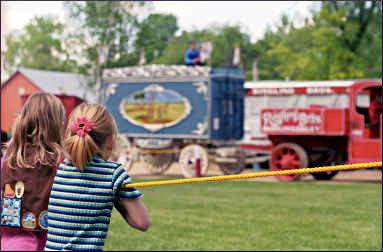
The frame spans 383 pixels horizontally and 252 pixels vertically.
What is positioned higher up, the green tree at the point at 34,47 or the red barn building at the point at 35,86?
the green tree at the point at 34,47

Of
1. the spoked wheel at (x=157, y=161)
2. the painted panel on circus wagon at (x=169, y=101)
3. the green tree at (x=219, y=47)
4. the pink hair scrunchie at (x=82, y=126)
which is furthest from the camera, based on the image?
the green tree at (x=219, y=47)

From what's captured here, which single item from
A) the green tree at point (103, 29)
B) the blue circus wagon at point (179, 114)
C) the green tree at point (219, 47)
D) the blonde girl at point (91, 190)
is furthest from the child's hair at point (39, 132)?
the green tree at point (219, 47)

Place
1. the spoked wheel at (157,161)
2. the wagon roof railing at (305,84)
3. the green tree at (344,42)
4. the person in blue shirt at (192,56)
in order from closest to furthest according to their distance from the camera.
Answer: the wagon roof railing at (305,84), the person in blue shirt at (192,56), the spoked wheel at (157,161), the green tree at (344,42)

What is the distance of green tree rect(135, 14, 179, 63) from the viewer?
4176 centimetres

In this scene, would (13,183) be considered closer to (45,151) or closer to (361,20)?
(45,151)

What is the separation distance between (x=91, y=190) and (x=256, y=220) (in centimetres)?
733

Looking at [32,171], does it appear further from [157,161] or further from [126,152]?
[157,161]

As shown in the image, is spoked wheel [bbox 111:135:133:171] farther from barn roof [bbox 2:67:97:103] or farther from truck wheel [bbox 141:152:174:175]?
barn roof [bbox 2:67:97:103]

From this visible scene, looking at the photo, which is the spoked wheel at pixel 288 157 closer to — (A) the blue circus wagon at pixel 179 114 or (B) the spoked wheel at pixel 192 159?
(A) the blue circus wagon at pixel 179 114

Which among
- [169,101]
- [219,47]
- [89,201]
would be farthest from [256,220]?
[219,47]

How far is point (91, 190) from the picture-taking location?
2.83 m

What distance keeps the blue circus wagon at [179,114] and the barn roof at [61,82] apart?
67.5ft

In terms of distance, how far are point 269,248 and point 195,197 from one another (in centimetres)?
523

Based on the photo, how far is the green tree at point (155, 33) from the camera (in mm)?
41763
